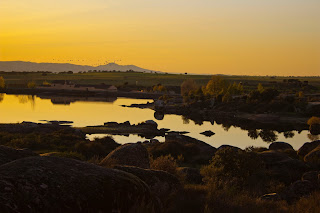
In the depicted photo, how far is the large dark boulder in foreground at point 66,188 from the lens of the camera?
545 cm

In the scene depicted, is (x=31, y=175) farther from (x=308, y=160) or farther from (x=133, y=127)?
(x=133, y=127)

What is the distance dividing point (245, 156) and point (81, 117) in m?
61.1

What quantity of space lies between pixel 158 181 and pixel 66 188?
3.36m

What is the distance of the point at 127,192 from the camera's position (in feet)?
21.7

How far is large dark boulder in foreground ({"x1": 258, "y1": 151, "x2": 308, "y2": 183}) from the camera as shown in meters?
21.7

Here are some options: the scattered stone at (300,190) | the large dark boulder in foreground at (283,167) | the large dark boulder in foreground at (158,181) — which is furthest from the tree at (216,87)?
the large dark boulder in foreground at (158,181)

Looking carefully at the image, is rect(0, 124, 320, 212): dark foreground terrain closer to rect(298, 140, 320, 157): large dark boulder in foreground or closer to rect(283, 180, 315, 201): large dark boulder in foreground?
rect(283, 180, 315, 201): large dark boulder in foreground

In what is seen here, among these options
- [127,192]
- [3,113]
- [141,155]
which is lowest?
[3,113]

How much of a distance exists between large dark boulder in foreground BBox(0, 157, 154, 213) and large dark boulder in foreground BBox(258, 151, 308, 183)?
1645 cm

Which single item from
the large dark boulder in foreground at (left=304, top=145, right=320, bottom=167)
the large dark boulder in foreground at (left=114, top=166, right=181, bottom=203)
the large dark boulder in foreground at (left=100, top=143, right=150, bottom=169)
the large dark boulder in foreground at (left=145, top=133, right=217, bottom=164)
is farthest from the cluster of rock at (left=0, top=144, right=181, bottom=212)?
the large dark boulder in foreground at (left=145, top=133, right=217, bottom=164)

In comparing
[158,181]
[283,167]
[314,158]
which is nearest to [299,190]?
[158,181]

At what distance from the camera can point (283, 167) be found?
2323 centimetres

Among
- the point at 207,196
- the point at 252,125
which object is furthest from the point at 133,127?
the point at 207,196

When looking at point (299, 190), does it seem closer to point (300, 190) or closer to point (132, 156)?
point (300, 190)
